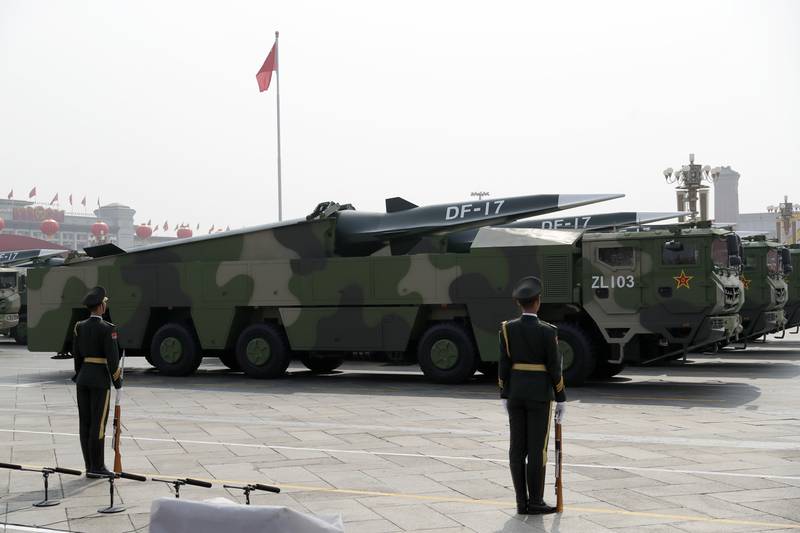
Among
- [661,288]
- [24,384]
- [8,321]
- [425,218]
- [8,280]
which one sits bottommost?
[24,384]

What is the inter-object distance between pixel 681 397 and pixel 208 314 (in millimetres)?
8529

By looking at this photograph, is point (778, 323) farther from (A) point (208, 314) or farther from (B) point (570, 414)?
(A) point (208, 314)

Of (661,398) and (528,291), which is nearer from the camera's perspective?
(528,291)

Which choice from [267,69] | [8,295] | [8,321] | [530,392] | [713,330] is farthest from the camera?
[267,69]

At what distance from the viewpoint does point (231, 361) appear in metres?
19.3

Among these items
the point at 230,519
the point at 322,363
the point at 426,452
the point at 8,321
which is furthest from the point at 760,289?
the point at 8,321

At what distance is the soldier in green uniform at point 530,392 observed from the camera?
273 inches

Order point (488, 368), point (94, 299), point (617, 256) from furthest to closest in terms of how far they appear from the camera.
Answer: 1. point (488, 368)
2. point (617, 256)
3. point (94, 299)

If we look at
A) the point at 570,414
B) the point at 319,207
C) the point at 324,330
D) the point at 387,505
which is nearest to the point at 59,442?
the point at 387,505

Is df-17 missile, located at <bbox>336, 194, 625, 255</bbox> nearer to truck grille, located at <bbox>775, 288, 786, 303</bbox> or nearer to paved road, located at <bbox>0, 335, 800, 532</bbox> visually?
paved road, located at <bbox>0, 335, 800, 532</bbox>

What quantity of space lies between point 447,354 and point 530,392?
8.95 meters

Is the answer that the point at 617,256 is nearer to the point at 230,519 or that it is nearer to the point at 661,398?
the point at 661,398

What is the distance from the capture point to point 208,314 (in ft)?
59.0

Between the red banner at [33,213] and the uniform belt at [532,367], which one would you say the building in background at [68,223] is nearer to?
the red banner at [33,213]
